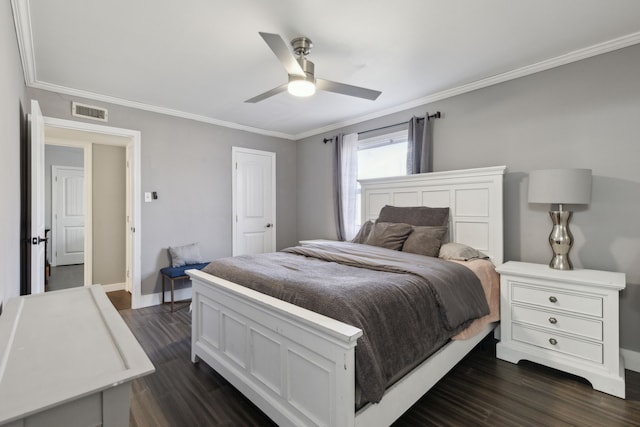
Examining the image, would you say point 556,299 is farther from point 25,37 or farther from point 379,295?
point 25,37

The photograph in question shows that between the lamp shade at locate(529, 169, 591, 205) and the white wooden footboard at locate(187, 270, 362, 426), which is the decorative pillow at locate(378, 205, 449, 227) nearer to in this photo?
the lamp shade at locate(529, 169, 591, 205)

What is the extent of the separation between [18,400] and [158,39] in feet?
8.10

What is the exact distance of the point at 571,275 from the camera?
2.24 meters

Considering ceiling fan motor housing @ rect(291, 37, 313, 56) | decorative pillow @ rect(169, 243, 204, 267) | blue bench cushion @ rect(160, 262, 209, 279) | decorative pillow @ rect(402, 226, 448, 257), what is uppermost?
ceiling fan motor housing @ rect(291, 37, 313, 56)

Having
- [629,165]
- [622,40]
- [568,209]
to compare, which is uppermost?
[622,40]

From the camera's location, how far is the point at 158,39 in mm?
2322

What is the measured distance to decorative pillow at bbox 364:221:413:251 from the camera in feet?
10.0

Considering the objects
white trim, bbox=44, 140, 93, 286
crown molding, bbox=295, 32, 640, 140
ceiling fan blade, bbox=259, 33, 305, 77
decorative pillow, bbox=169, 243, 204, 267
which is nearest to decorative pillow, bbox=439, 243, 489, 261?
crown molding, bbox=295, 32, 640, 140

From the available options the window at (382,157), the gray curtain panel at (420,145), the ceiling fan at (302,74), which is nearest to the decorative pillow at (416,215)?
the gray curtain panel at (420,145)

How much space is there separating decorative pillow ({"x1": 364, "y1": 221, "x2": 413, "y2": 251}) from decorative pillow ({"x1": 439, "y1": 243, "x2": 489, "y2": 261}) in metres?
0.38

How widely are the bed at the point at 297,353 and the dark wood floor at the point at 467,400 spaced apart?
0.46 feet

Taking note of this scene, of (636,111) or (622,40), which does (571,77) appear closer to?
(622,40)

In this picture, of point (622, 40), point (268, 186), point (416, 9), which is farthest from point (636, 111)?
point (268, 186)

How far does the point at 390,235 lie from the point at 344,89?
149cm
